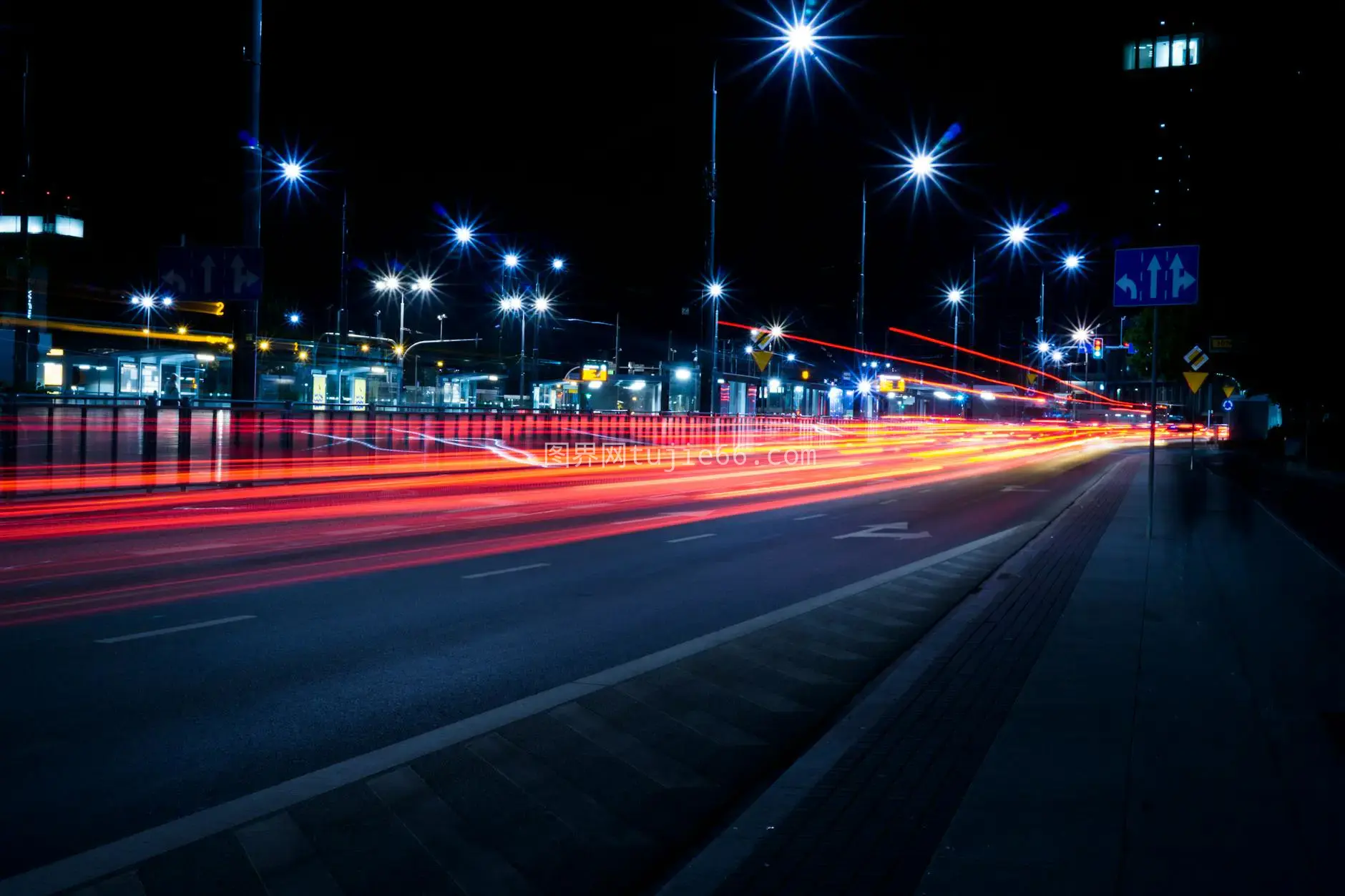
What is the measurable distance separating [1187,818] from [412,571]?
9.03 m

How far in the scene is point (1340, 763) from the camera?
5852mm

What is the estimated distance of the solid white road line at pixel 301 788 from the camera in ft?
14.2

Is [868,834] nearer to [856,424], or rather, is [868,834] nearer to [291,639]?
[291,639]

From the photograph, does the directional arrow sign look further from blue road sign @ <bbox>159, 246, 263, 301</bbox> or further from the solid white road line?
blue road sign @ <bbox>159, 246, 263, 301</bbox>

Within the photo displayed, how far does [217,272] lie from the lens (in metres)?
20.2

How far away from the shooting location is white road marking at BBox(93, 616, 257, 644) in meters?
8.55

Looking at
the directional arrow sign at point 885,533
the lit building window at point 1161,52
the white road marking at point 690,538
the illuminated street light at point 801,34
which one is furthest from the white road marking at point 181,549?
the lit building window at point 1161,52

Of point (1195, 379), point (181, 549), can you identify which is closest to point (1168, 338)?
point (1195, 379)

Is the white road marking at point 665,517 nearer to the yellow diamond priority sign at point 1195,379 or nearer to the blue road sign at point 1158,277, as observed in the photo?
the blue road sign at point 1158,277

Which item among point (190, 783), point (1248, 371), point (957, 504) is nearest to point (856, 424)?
point (1248, 371)

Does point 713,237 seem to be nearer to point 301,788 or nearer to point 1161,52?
point 301,788

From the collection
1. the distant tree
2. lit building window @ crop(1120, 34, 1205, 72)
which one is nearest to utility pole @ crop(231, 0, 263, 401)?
the distant tree

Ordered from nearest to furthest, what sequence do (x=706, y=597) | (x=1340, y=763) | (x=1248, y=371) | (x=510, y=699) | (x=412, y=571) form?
(x=1340, y=763) < (x=510, y=699) < (x=706, y=597) < (x=412, y=571) < (x=1248, y=371)

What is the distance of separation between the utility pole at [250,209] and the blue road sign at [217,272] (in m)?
0.42
